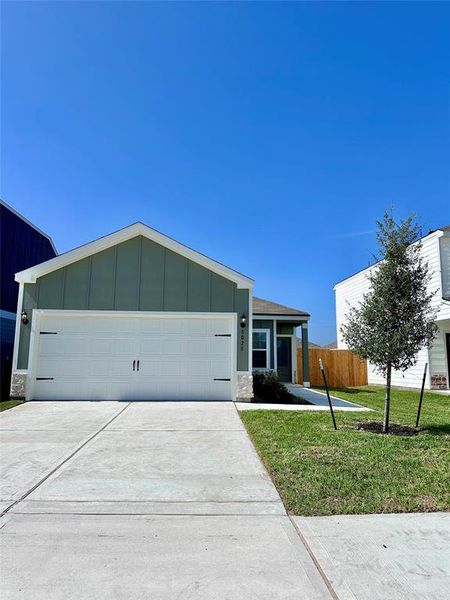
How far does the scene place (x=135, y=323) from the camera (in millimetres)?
11039

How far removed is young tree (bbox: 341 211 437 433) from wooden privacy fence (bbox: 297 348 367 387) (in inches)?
472

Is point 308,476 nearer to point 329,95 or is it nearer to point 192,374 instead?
point 192,374

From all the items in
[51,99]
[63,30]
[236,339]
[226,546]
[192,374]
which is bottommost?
[226,546]

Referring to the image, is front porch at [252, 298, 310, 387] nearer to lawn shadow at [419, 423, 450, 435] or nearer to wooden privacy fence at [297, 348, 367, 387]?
wooden privacy fence at [297, 348, 367, 387]

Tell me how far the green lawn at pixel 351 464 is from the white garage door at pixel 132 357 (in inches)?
121

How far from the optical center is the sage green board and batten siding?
1093 cm

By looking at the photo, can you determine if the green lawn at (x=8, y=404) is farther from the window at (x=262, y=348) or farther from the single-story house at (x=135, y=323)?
the window at (x=262, y=348)

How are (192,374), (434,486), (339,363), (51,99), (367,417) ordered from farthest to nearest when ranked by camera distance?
(339,363) < (192,374) < (51,99) < (367,417) < (434,486)

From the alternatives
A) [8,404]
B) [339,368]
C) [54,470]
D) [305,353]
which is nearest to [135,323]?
[8,404]

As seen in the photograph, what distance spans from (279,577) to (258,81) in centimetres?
1093

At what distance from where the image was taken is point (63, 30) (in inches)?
337

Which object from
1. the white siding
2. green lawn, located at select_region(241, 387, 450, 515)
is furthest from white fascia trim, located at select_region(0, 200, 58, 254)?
the white siding

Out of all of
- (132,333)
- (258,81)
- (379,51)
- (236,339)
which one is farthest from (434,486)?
(258,81)

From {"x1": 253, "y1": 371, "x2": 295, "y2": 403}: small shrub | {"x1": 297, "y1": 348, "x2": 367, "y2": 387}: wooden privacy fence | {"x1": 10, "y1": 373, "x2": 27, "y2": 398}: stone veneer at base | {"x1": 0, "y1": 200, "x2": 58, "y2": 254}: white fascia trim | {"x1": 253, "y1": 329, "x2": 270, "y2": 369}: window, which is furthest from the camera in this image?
{"x1": 297, "y1": 348, "x2": 367, "y2": 387}: wooden privacy fence
